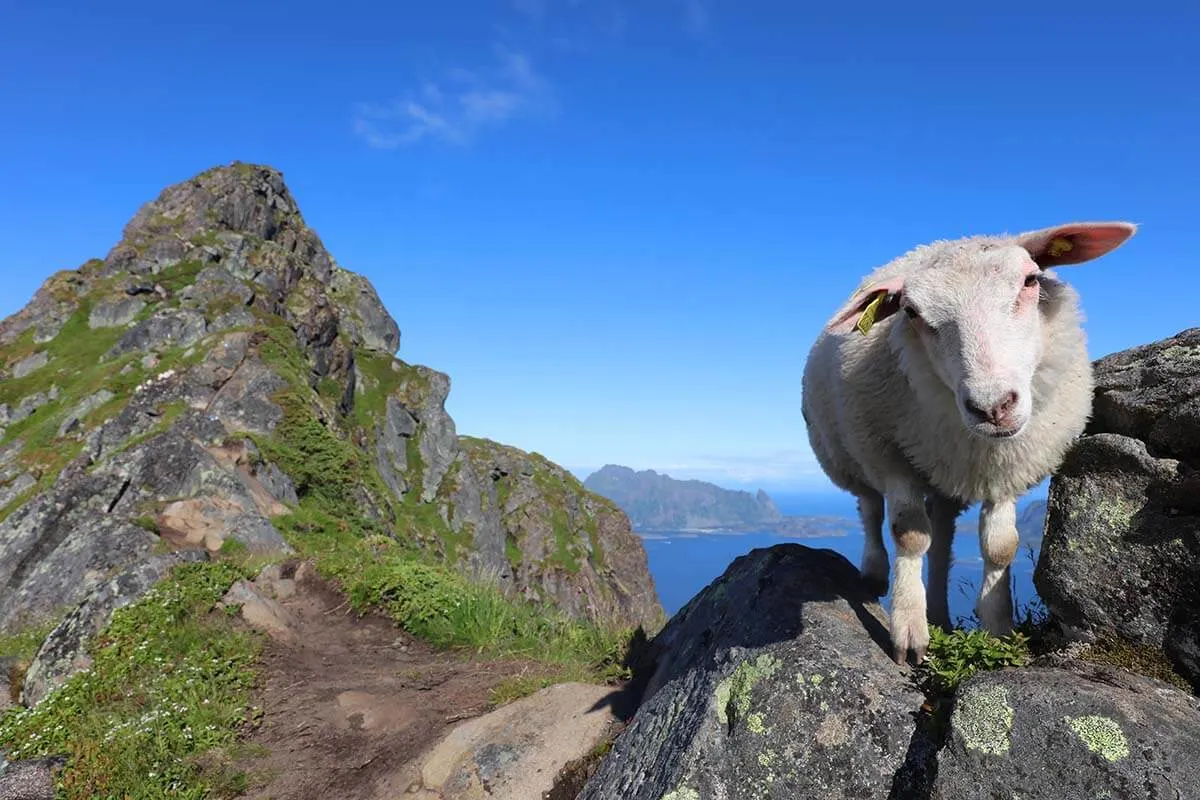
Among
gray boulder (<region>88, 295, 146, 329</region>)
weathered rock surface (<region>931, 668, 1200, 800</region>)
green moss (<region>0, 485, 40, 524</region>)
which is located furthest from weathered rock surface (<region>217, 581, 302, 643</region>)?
gray boulder (<region>88, 295, 146, 329</region>)

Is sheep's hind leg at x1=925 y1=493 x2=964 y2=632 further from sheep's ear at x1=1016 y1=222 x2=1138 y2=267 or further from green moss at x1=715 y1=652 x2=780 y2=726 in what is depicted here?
sheep's ear at x1=1016 y1=222 x2=1138 y2=267

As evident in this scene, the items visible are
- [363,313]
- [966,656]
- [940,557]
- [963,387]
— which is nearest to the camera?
[963,387]

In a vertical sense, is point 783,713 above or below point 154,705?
above

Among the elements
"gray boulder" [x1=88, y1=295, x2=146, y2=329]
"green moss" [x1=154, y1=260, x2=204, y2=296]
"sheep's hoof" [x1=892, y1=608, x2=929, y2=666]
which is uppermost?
"green moss" [x1=154, y1=260, x2=204, y2=296]

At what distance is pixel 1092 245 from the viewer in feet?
14.5

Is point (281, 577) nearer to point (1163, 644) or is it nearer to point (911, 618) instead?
point (911, 618)

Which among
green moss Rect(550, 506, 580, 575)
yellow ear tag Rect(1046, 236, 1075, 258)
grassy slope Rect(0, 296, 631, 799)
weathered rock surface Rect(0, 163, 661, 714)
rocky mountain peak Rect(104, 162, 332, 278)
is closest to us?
yellow ear tag Rect(1046, 236, 1075, 258)

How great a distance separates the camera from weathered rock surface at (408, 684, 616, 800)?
19.8 feet

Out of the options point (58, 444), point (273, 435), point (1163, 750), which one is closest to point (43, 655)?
point (1163, 750)

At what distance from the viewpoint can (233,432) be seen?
2575cm

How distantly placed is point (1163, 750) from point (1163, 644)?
1.22 metres

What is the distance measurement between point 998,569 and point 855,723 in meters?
1.74

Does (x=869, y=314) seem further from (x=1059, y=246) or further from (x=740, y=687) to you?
(x=740, y=687)

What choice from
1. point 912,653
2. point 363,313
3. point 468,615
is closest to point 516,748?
point 912,653
